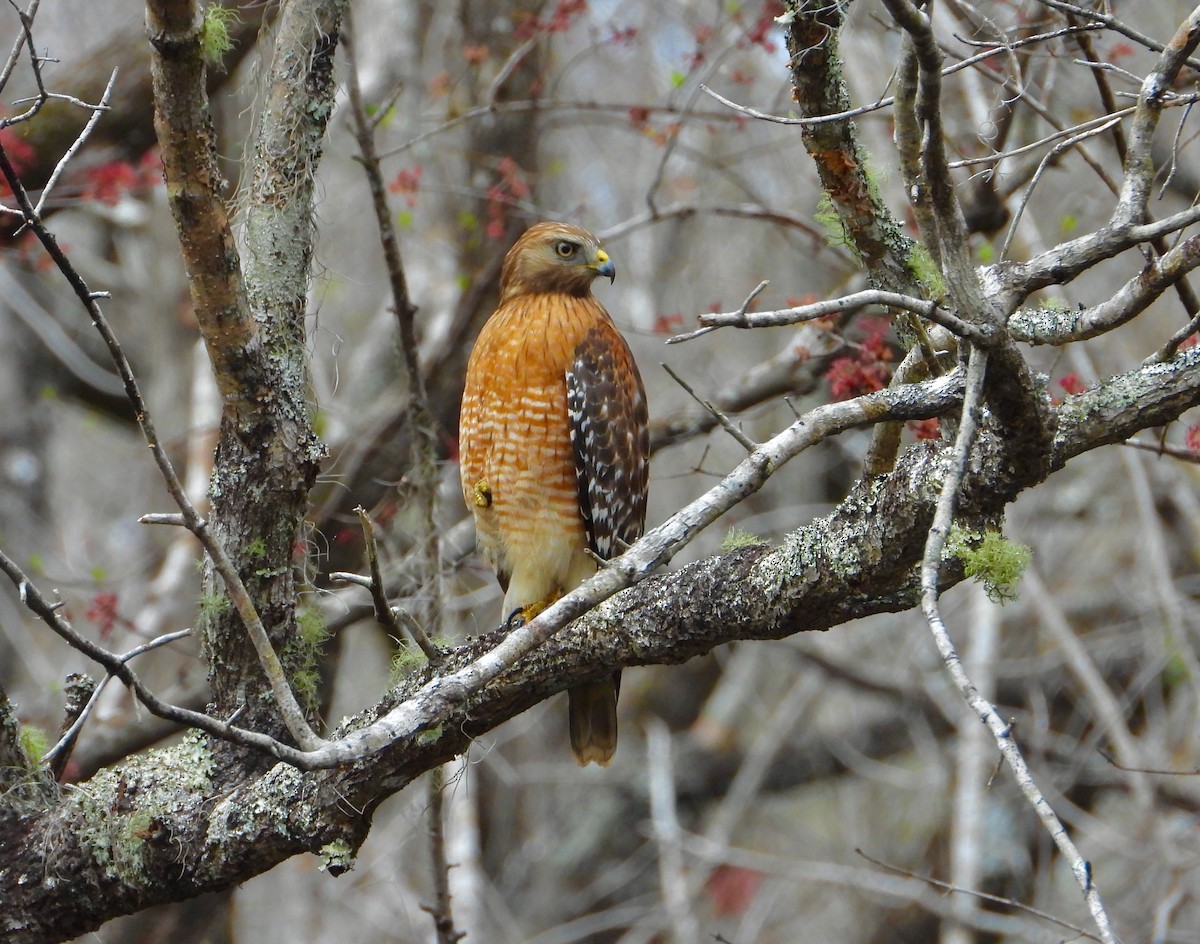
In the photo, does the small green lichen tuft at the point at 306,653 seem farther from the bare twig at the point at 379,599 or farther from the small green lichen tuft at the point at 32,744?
the small green lichen tuft at the point at 32,744

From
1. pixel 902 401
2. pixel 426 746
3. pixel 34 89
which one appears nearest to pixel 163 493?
pixel 34 89

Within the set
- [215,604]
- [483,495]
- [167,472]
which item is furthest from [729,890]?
[167,472]

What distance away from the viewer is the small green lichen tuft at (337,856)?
325 cm

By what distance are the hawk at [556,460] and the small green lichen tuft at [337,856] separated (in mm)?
1567

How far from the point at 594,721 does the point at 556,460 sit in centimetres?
104

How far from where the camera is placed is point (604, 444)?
192 inches

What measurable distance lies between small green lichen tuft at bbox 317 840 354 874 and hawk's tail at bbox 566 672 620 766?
1.56 metres

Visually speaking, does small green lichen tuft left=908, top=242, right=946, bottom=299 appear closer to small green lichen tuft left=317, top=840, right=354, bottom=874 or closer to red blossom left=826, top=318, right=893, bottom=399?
red blossom left=826, top=318, right=893, bottom=399

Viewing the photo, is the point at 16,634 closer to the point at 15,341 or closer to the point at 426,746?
the point at 15,341

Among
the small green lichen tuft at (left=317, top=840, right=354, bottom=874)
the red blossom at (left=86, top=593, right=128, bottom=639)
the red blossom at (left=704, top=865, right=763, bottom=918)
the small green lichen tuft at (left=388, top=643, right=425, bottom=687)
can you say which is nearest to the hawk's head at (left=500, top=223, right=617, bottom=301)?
the small green lichen tuft at (left=388, top=643, right=425, bottom=687)

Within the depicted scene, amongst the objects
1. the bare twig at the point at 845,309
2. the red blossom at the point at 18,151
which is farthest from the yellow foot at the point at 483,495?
the bare twig at the point at 845,309

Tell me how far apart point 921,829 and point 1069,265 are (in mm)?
7401

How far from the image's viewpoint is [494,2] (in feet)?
22.9

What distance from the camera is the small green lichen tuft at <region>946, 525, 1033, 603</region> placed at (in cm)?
259
